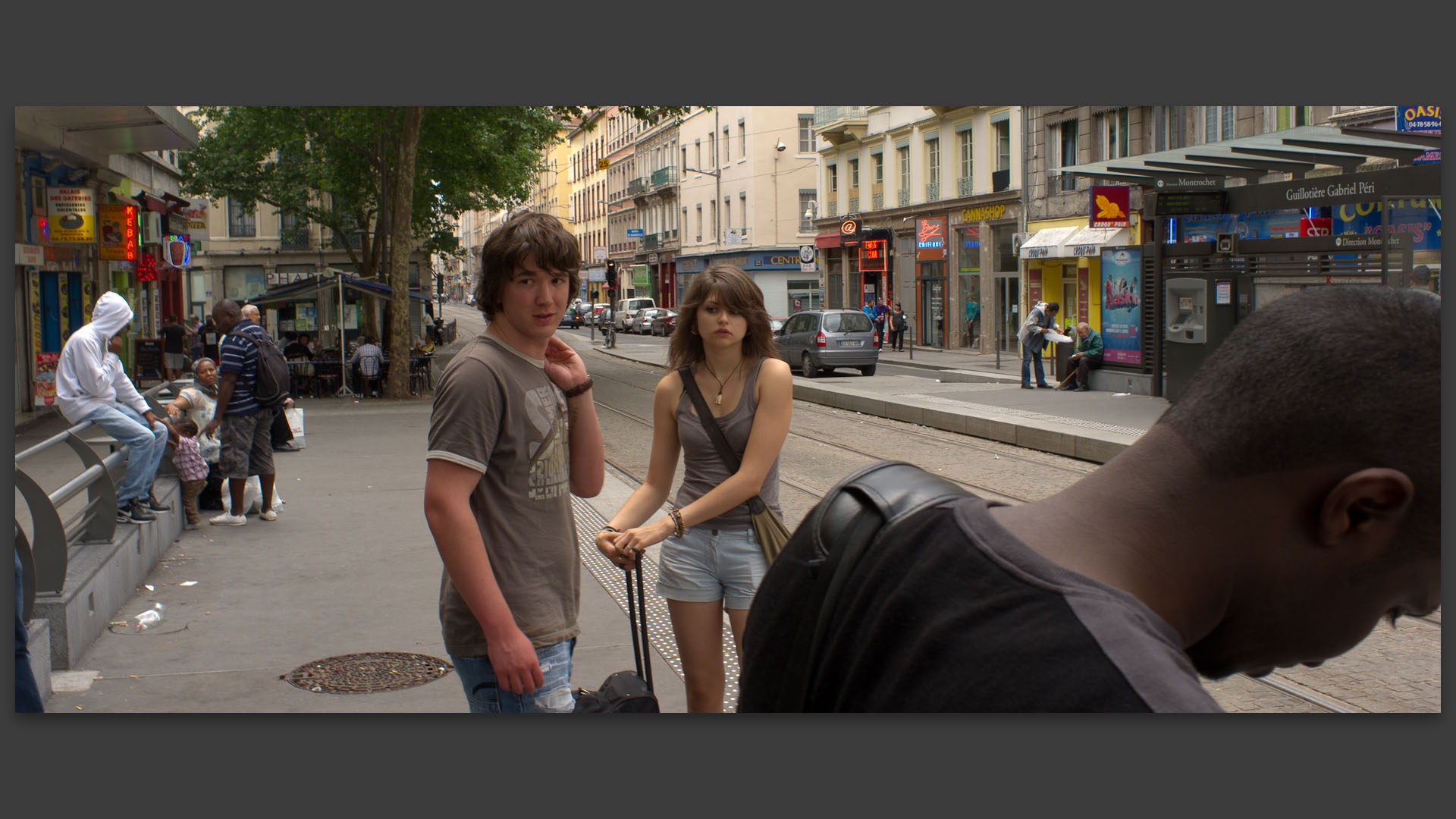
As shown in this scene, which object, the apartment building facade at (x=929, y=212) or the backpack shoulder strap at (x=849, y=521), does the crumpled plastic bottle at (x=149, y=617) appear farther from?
the apartment building facade at (x=929, y=212)

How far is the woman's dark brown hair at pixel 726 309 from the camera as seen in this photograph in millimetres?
3908

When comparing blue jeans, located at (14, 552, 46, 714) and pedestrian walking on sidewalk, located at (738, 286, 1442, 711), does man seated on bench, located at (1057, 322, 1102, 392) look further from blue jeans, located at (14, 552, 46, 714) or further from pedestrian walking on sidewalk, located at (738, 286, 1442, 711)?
pedestrian walking on sidewalk, located at (738, 286, 1442, 711)

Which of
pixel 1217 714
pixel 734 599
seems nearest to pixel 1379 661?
pixel 734 599

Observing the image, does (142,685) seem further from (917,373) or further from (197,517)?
(917,373)

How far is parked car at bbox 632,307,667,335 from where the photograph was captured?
50969mm

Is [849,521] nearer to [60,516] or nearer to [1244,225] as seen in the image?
[60,516]

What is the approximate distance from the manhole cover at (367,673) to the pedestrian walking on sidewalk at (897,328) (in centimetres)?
2866

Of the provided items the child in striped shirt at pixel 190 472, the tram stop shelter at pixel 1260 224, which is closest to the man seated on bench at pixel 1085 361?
the tram stop shelter at pixel 1260 224

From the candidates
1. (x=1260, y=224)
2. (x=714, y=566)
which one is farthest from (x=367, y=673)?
(x=1260, y=224)

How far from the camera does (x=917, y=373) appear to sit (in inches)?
995

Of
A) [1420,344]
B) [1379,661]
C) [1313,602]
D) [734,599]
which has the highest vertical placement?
[1420,344]

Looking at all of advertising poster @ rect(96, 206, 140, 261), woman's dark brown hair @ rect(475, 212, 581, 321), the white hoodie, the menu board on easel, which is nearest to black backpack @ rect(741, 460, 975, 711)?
woman's dark brown hair @ rect(475, 212, 581, 321)

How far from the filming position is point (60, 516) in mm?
5418

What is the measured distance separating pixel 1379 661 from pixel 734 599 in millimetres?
3191
